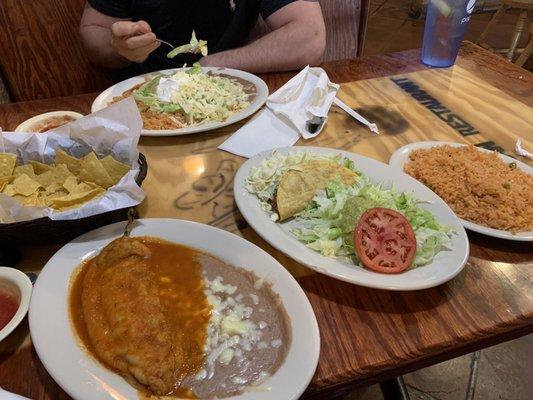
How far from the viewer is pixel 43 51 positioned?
9.87ft

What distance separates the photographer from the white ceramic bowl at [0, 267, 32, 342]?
1063 millimetres

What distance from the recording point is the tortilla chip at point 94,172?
1.35 meters

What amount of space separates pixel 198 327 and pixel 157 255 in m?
0.28

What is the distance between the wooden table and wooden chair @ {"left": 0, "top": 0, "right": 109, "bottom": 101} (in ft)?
3.33

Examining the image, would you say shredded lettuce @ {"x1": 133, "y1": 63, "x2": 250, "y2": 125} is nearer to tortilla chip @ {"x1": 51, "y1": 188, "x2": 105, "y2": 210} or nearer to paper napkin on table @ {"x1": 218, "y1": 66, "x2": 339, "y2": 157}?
paper napkin on table @ {"x1": 218, "y1": 66, "x2": 339, "y2": 157}

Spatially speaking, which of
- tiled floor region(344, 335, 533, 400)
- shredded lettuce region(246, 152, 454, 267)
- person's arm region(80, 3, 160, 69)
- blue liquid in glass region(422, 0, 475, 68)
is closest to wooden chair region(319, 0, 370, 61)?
blue liquid in glass region(422, 0, 475, 68)

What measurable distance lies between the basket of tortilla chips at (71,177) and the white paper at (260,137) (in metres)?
0.50

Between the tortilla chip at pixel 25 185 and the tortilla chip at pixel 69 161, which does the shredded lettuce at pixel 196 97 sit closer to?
the tortilla chip at pixel 69 161

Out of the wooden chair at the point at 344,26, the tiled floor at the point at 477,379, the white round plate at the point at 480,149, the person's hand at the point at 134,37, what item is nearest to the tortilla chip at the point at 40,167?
the person's hand at the point at 134,37

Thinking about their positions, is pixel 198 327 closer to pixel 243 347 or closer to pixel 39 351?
pixel 243 347

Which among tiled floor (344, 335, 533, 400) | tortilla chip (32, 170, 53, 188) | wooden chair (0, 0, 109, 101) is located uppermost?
tortilla chip (32, 170, 53, 188)

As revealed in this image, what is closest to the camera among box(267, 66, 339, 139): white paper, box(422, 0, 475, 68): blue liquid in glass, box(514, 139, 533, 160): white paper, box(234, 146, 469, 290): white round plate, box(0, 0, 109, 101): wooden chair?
box(234, 146, 469, 290): white round plate

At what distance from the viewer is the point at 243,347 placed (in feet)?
3.30

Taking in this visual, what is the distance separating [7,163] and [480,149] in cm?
168
